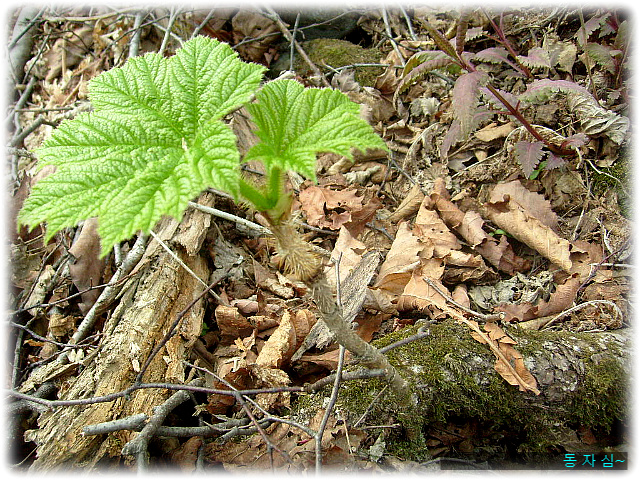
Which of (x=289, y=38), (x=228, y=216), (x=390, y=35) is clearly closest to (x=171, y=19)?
(x=289, y=38)

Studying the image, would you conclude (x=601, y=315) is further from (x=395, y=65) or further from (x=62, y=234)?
(x=62, y=234)

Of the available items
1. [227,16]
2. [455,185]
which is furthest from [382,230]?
[227,16]

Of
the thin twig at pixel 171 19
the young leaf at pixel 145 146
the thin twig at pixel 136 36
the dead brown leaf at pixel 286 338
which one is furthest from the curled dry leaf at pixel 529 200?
the thin twig at pixel 136 36

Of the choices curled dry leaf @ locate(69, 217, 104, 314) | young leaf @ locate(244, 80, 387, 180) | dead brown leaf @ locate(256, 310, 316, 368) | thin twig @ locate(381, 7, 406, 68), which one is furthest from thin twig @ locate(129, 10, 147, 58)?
young leaf @ locate(244, 80, 387, 180)

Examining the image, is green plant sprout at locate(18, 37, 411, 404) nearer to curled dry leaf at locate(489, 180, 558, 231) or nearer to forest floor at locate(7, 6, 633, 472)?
forest floor at locate(7, 6, 633, 472)

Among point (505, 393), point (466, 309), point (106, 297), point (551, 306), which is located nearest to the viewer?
point (505, 393)

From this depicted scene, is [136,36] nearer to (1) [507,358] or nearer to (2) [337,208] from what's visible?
(2) [337,208]
